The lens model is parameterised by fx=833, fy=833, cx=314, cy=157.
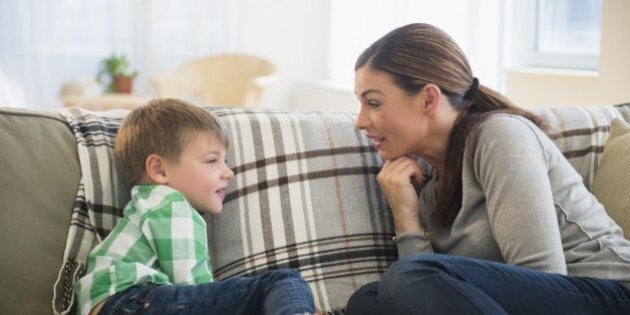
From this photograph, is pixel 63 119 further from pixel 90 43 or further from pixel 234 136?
pixel 90 43

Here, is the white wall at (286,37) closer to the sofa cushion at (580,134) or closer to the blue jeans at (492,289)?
the sofa cushion at (580,134)

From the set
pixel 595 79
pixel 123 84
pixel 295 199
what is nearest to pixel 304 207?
pixel 295 199

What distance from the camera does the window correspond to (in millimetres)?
3514

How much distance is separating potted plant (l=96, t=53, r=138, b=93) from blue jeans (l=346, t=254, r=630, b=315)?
3.68m

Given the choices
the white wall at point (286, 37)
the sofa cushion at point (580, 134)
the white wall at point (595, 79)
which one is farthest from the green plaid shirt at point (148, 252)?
the white wall at point (286, 37)

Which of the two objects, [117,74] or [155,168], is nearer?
[155,168]

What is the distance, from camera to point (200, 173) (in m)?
1.77

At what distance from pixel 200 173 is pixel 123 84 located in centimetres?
344

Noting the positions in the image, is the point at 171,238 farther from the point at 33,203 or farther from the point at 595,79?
the point at 595,79

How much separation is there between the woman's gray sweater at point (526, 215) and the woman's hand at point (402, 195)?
0.04 meters

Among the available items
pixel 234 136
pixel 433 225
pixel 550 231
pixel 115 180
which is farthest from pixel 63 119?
pixel 550 231

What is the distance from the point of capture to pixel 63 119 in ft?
5.99

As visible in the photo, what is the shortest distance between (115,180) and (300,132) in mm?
459

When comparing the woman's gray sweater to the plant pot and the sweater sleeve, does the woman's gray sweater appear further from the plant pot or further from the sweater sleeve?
the plant pot
